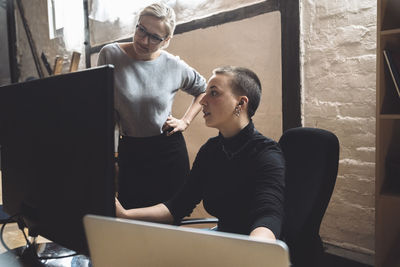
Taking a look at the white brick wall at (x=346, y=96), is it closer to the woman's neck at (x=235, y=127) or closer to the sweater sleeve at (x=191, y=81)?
the sweater sleeve at (x=191, y=81)

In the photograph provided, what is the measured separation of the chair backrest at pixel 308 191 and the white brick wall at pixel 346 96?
862mm

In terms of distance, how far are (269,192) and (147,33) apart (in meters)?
0.95

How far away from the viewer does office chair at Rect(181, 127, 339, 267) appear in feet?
3.94

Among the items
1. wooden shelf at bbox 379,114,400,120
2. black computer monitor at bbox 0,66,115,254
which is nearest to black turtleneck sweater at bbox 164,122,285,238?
black computer monitor at bbox 0,66,115,254

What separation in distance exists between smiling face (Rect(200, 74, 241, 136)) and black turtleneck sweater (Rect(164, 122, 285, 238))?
6 cm

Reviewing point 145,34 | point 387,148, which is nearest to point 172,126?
point 145,34

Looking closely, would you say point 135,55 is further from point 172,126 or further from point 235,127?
point 235,127

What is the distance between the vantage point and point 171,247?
0.50 m

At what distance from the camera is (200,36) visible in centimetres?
271

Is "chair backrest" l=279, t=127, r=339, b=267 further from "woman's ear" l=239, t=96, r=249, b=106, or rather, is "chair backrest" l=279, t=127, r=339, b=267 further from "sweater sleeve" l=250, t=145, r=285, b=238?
"woman's ear" l=239, t=96, r=249, b=106

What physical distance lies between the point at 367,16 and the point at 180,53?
4.61 feet

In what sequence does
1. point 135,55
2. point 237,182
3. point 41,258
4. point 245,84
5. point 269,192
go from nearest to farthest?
point 41,258 → point 269,192 → point 237,182 → point 245,84 → point 135,55

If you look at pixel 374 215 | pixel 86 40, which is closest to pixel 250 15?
pixel 374 215

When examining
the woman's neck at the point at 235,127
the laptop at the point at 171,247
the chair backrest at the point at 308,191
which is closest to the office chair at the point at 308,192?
the chair backrest at the point at 308,191
